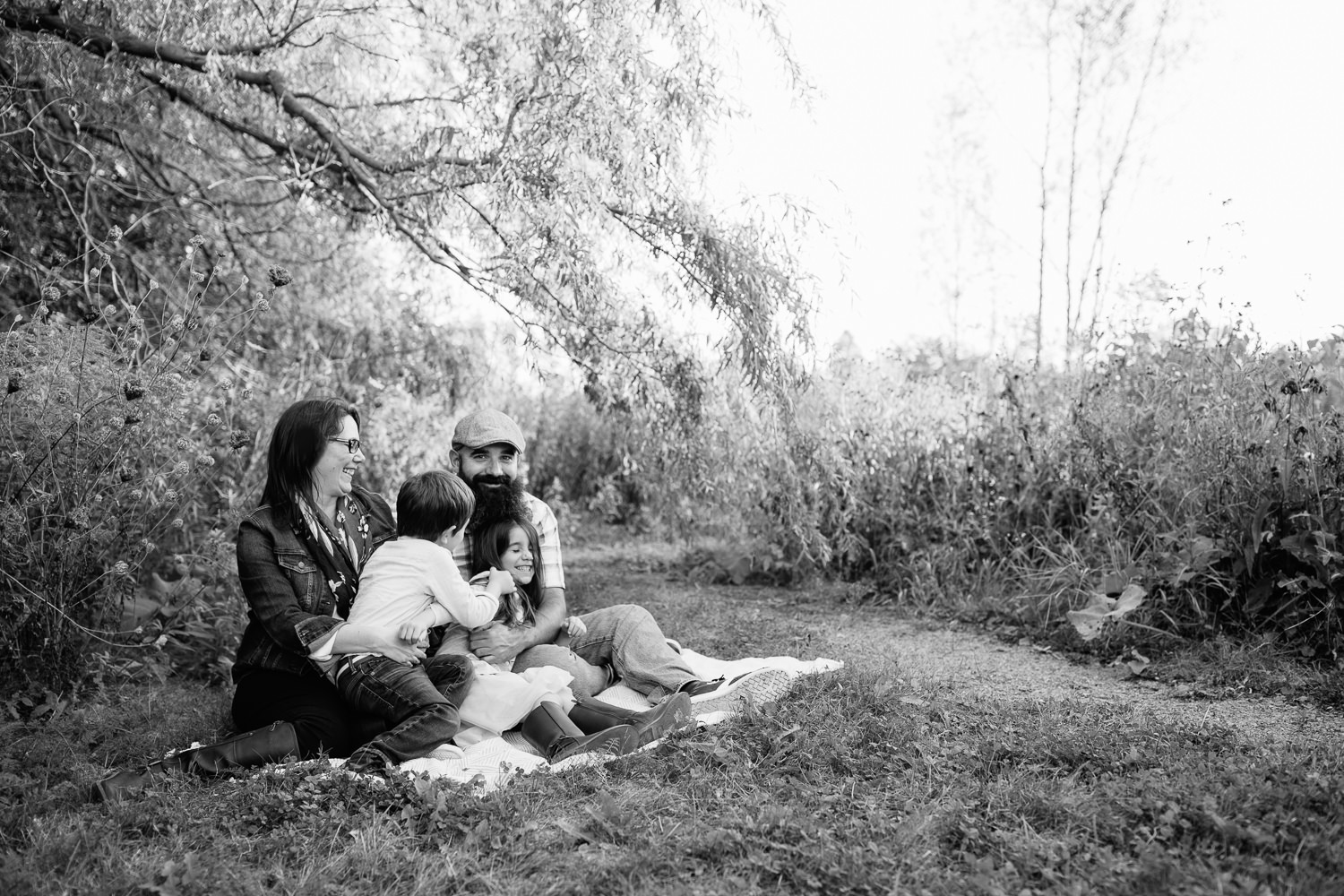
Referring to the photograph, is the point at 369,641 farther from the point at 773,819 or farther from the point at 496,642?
the point at 773,819

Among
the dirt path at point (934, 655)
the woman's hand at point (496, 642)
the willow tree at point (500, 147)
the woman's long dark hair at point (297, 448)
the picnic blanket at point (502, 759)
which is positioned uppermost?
the willow tree at point (500, 147)

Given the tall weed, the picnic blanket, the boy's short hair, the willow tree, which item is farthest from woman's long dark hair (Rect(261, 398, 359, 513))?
the willow tree

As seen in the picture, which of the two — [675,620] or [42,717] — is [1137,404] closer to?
[675,620]

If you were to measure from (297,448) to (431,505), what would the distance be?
19.8 inches

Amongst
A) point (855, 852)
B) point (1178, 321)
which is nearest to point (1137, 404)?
point (1178, 321)

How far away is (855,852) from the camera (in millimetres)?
2475

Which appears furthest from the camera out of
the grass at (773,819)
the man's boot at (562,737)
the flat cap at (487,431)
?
the flat cap at (487,431)

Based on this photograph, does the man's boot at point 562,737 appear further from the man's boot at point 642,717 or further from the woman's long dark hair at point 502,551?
the woman's long dark hair at point 502,551

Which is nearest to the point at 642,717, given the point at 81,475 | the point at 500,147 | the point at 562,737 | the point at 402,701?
the point at 562,737

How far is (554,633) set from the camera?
3.99 metres

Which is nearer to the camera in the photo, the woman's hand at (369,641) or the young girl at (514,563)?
the woman's hand at (369,641)

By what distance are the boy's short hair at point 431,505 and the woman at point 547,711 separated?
0.38 m

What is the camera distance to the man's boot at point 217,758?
9.59 feet

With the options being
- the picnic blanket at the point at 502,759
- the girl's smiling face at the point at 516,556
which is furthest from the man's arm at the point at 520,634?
the picnic blanket at the point at 502,759
